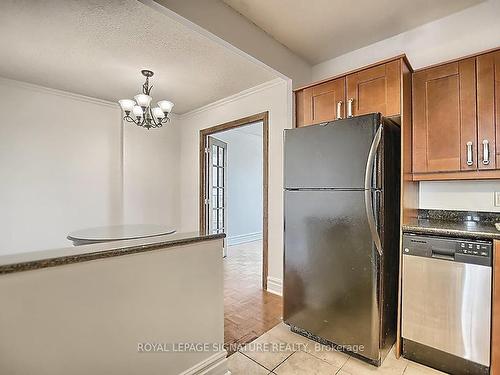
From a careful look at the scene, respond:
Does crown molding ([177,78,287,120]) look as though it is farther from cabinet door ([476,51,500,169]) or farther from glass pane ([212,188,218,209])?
cabinet door ([476,51,500,169])

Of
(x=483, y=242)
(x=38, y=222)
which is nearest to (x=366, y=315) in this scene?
(x=483, y=242)

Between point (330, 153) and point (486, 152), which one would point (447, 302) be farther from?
point (330, 153)

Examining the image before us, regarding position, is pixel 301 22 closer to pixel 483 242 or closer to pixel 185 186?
pixel 483 242

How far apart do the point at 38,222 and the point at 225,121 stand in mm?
2788

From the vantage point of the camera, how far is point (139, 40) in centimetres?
234

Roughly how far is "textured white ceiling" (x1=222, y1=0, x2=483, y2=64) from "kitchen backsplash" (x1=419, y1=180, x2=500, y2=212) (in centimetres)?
142

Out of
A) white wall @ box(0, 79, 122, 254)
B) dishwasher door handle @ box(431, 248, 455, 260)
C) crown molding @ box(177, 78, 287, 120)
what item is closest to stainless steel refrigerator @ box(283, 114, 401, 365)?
dishwasher door handle @ box(431, 248, 455, 260)

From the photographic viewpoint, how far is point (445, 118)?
A: 195 centimetres

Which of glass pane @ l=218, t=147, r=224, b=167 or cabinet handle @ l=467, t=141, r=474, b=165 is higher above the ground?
glass pane @ l=218, t=147, r=224, b=167

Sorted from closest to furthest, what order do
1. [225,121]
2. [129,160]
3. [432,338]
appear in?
1. [432,338]
2. [225,121]
3. [129,160]

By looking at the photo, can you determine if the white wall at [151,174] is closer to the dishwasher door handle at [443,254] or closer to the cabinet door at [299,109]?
the cabinet door at [299,109]

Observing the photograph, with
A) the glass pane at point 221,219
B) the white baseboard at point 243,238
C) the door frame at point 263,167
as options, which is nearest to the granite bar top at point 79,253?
the door frame at point 263,167

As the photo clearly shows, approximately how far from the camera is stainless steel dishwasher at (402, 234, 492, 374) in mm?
1568

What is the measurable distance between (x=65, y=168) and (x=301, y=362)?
3641mm
